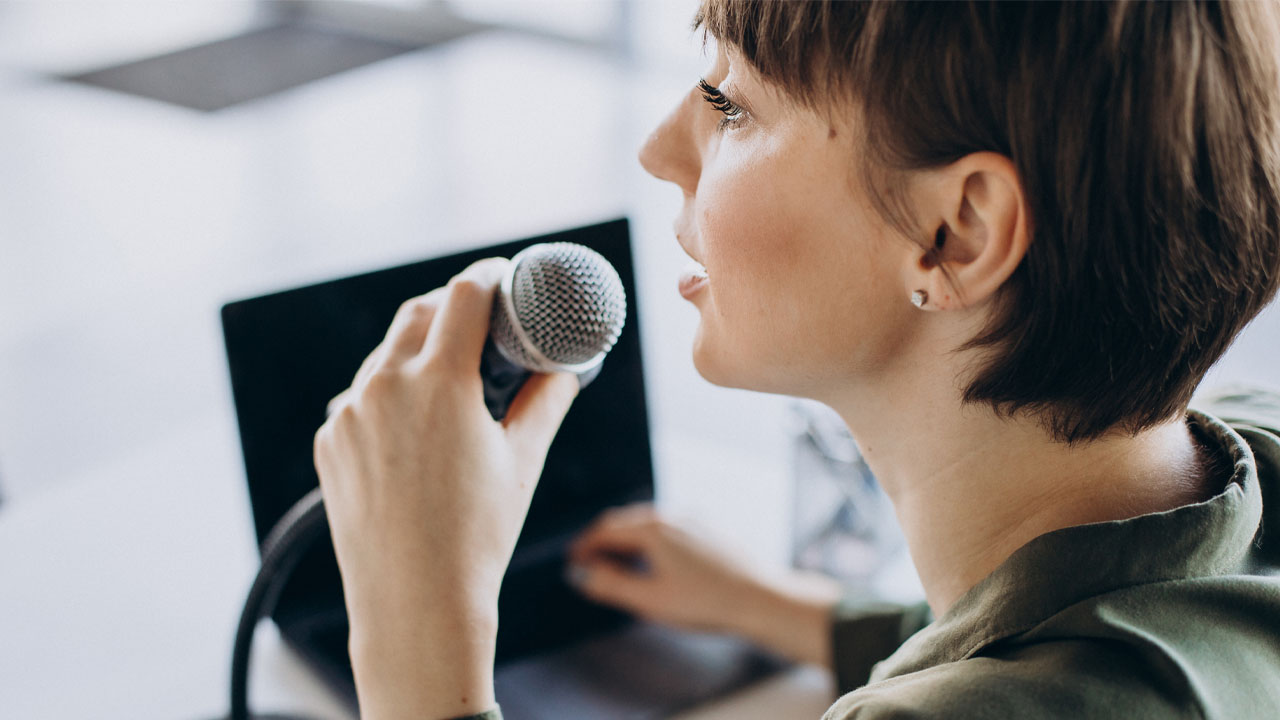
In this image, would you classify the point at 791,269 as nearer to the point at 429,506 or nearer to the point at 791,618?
the point at 429,506

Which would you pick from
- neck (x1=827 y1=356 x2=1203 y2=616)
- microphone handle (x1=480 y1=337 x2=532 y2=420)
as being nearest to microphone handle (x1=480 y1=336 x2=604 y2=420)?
microphone handle (x1=480 y1=337 x2=532 y2=420)

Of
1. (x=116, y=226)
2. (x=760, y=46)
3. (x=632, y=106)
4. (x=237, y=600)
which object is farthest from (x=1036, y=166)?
(x=116, y=226)

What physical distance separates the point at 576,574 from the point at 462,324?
465 mm

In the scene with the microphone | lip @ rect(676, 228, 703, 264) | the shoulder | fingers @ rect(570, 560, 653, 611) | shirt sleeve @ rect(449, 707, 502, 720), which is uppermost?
lip @ rect(676, 228, 703, 264)

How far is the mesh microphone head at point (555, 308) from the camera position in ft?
2.44

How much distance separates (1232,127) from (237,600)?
102 centimetres

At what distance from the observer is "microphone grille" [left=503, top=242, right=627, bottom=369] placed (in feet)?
2.44

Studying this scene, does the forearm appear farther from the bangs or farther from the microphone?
the bangs

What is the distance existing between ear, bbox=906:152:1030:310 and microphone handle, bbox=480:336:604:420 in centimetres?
29

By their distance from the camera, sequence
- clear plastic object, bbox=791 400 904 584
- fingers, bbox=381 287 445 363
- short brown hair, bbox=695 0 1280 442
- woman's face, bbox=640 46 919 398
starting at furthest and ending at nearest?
clear plastic object, bbox=791 400 904 584 < fingers, bbox=381 287 445 363 < woman's face, bbox=640 46 919 398 < short brown hair, bbox=695 0 1280 442

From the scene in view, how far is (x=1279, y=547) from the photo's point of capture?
74 centimetres

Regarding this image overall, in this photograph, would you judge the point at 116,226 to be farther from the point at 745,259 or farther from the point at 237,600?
the point at 745,259

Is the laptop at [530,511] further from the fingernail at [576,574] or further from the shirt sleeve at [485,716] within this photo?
the shirt sleeve at [485,716]

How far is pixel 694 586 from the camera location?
3.63 feet
